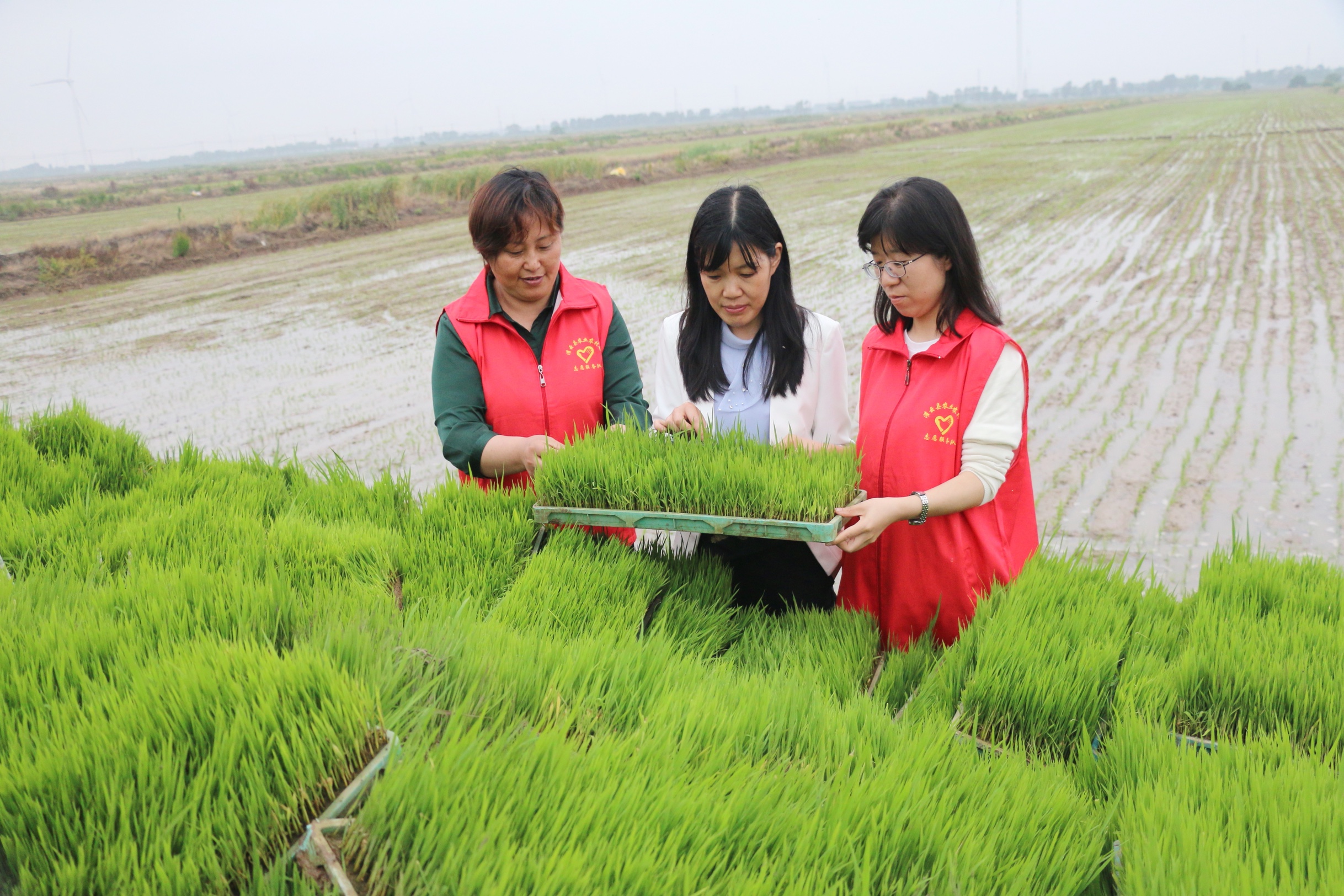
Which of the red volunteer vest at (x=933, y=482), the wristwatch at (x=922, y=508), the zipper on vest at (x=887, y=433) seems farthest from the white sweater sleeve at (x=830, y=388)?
the wristwatch at (x=922, y=508)

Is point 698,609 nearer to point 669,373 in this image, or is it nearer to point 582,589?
point 582,589

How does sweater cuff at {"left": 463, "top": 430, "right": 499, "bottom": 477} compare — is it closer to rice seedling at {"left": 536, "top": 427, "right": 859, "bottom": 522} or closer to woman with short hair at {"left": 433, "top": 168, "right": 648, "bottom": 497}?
woman with short hair at {"left": 433, "top": 168, "right": 648, "bottom": 497}

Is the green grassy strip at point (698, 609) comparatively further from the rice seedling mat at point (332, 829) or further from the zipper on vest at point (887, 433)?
the rice seedling mat at point (332, 829)

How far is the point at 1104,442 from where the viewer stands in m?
Result: 6.67

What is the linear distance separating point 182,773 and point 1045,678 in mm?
1352

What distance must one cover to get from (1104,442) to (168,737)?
688 centimetres

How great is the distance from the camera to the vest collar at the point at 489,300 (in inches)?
106

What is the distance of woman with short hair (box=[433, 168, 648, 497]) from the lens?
2590 millimetres

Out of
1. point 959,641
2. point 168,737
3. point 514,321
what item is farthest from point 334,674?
point 514,321

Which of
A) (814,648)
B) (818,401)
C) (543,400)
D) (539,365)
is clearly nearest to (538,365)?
(539,365)

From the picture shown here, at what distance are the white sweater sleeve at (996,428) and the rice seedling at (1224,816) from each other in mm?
873

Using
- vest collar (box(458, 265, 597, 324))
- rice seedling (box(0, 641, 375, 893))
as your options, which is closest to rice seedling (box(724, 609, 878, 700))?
rice seedling (box(0, 641, 375, 893))

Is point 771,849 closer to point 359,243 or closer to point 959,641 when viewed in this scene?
point 959,641

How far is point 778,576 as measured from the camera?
257 cm
